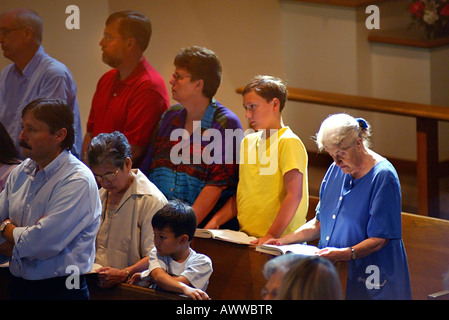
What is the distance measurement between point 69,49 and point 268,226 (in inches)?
96.8

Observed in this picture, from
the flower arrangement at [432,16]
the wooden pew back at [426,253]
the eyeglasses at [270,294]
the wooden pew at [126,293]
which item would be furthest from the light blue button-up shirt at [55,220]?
the flower arrangement at [432,16]

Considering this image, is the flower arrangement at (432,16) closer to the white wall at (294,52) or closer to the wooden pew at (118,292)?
the white wall at (294,52)

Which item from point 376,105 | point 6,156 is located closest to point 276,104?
point 6,156

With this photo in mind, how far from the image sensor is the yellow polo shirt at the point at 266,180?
3469 millimetres

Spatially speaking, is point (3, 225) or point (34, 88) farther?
point (34, 88)

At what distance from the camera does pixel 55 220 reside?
287 centimetres

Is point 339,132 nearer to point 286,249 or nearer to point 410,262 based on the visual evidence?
point 286,249

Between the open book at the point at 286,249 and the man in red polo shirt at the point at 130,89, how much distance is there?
1100 millimetres

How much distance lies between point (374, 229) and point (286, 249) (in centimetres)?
37

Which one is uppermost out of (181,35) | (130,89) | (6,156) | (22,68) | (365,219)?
(181,35)

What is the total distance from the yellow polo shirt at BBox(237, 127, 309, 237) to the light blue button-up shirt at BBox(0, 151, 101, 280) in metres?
0.82
